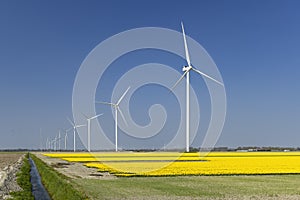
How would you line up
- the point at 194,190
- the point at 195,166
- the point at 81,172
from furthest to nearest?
the point at 195,166
the point at 81,172
the point at 194,190

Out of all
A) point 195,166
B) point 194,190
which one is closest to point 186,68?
point 195,166

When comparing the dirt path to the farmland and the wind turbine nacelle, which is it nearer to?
the farmland

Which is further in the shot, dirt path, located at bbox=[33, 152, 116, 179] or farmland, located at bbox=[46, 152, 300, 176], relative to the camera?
farmland, located at bbox=[46, 152, 300, 176]

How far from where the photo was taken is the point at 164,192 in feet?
94.9

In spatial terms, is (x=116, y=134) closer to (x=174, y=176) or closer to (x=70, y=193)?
(x=174, y=176)

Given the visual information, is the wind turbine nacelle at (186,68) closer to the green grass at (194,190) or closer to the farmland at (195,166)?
the farmland at (195,166)

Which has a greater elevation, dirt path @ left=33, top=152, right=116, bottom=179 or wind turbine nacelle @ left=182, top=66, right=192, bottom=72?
wind turbine nacelle @ left=182, top=66, right=192, bottom=72

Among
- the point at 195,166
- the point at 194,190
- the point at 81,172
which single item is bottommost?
the point at 194,190

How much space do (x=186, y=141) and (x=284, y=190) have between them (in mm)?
57673

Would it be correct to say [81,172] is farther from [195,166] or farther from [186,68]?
[186,68]

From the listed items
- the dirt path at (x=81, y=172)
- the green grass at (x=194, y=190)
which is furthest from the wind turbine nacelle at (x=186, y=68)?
the green grass at (x=194, y=190)

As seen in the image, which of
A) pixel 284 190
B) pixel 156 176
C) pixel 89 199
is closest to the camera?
pixel 89 199

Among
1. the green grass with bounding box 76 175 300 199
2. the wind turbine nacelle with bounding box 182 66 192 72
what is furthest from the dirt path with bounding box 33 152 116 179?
the wind turbine nacelle with bounding box 182 66 192 72

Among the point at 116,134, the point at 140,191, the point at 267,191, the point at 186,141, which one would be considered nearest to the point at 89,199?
the point at 140,191
